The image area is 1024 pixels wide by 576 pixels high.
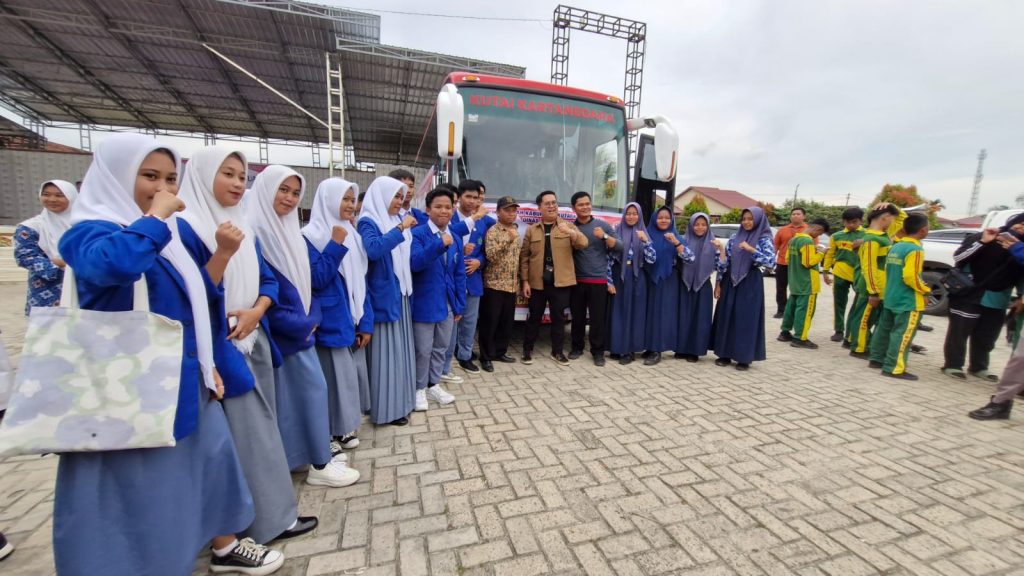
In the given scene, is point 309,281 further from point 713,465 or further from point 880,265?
point 880,265

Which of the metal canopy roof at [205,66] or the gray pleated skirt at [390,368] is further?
the metal canopy roof at [205,66]

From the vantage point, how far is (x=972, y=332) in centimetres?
458

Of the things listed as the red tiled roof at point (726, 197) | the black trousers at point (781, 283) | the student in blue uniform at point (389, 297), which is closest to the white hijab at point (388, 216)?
Result: the student in blue uniform at point (389, 297)

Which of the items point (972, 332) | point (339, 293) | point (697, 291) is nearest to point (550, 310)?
point (697, 291)

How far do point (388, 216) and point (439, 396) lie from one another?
147cm

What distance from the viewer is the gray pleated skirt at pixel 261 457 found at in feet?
5.85

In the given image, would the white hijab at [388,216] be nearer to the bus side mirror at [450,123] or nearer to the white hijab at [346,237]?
the white hijab at [346,237]

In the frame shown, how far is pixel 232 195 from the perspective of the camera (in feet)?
5.48

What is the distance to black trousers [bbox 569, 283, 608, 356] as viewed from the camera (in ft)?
14.8

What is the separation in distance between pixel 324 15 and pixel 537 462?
9878 millimetres

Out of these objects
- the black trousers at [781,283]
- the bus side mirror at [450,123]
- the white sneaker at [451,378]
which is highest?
the bus side mirror at [450,123]

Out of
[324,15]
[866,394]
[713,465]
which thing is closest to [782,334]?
[866,394]

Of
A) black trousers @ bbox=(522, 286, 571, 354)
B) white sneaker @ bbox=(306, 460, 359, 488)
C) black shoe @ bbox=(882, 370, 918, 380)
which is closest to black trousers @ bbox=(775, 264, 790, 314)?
black shoe @ bbox=(882, 370, 918, 380)

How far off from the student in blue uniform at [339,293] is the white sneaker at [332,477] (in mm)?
211
